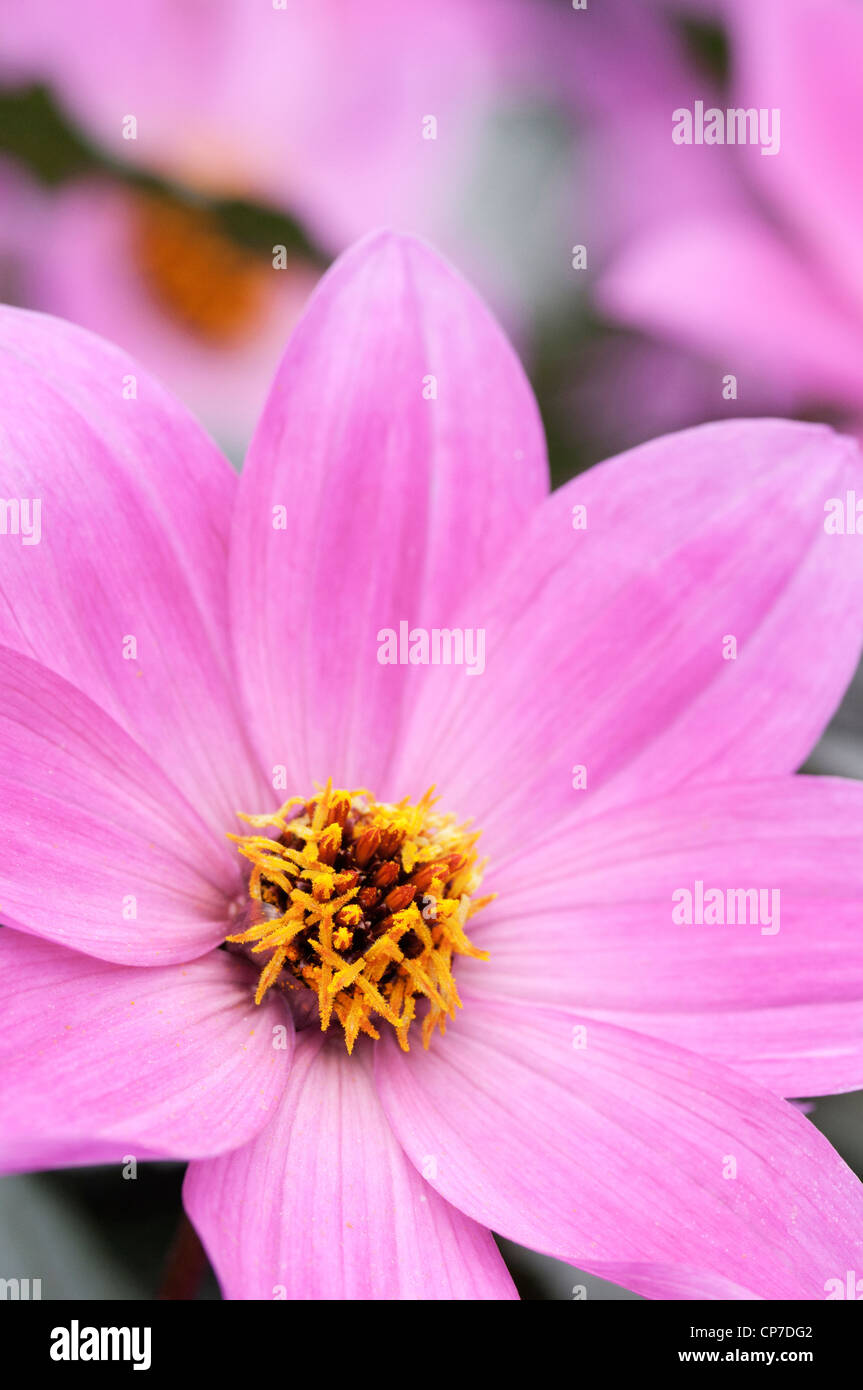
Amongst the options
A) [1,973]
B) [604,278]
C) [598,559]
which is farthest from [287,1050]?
[604,278]

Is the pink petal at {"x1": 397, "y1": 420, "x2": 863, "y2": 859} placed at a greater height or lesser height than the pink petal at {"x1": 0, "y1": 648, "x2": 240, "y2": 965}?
greater

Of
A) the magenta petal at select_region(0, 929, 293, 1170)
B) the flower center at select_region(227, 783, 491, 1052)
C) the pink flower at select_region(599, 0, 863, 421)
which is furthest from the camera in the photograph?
the pink flower at select_region(599, 0, 863, 421)

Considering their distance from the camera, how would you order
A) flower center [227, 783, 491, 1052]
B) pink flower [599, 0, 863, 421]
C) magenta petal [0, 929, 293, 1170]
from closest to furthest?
magenta petal [0, 929, 293, 1170], flower center [227, 783, 491, 1052], pink flower [599, 0, 863, 421]

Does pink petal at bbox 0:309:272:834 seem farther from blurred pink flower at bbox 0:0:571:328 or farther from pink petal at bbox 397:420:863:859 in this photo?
blurred pink flower at bbox 0:0:571:328
